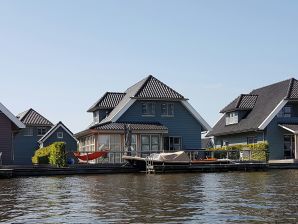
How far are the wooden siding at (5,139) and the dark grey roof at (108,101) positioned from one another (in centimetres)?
1238

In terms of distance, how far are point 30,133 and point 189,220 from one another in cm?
5465

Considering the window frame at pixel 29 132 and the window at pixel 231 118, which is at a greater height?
the window at pixel 231 118

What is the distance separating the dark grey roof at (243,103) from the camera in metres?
56.5

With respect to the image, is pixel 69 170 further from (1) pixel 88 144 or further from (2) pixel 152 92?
(2) pixel 152 92

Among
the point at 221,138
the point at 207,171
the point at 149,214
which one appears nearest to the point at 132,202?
the point at 149,214

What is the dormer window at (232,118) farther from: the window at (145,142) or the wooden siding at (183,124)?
the window at (145,142)

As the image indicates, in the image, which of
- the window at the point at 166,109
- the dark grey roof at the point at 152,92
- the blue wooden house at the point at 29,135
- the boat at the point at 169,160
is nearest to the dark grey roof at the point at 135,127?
the dark grey roof at the point at 152,92

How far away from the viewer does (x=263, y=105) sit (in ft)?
175

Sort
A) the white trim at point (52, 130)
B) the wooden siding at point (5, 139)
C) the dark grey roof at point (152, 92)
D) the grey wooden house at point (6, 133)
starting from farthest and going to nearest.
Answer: the white trim at point (52, 130), the dark grey roof at point (152, 92), the wooden siding at point (5, 139), the grey wooden house at point (6, 133)

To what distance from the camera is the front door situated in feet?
168

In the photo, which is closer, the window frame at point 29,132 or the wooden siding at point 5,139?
the wooden siding at point 5,139

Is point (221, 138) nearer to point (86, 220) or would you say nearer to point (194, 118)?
point (194, 118)

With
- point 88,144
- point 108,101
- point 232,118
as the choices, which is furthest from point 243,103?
point 88,144

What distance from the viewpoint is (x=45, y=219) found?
12.6 metres
